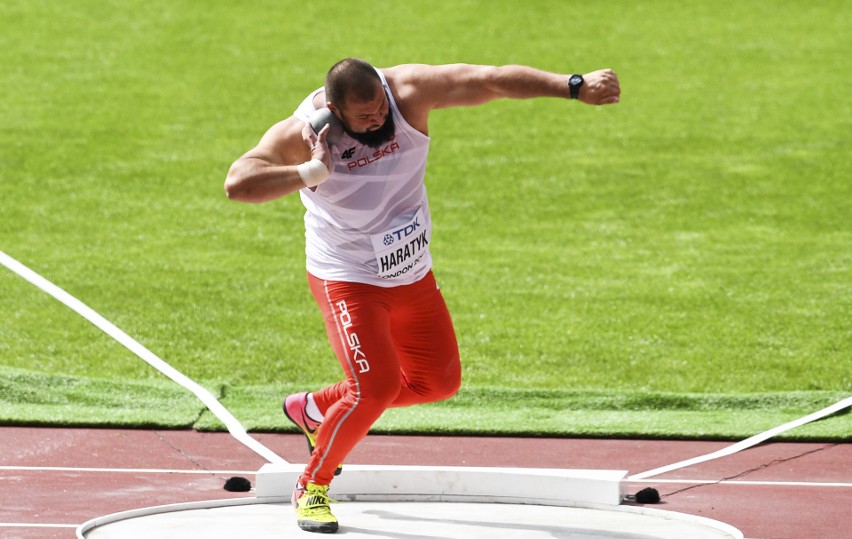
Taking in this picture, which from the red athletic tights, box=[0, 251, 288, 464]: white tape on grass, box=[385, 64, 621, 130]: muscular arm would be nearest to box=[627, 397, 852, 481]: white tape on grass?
the red athletic tights

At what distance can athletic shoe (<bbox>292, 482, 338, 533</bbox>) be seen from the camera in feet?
17.8

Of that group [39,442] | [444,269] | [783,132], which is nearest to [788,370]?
[444,269]

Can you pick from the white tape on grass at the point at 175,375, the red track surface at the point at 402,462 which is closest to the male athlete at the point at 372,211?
the red track surface at the point at 402,462

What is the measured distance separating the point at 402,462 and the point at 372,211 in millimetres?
2268

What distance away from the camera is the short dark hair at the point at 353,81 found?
491 centimetres

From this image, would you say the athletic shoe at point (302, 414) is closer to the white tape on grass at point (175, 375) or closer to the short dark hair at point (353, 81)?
the white tape on grass at point (175, 375)

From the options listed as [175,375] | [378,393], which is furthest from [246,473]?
[378,393]

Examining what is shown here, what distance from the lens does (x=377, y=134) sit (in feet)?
16.9

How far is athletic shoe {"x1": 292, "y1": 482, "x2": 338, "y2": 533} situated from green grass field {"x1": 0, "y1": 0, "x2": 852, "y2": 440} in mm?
2339

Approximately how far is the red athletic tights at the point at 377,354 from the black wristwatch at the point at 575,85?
1101mm

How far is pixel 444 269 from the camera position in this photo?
12.2 m

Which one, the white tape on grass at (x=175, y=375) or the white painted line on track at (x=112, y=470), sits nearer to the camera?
the white painted line on track at (x=112, y=470)

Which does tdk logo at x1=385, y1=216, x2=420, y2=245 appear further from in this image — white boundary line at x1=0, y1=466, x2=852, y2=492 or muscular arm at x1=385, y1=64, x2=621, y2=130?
white boundary line at x1=0, y1=466, x2=852, y2=492

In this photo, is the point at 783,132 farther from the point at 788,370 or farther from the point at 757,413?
the point at 757,413
